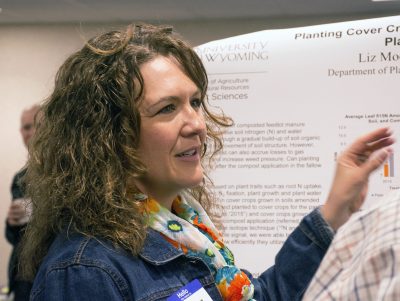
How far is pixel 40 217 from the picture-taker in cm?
145

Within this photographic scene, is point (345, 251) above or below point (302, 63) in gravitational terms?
below

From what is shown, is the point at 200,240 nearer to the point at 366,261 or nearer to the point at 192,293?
the point at 192,293

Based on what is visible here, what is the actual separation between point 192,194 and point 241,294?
401 millimetres

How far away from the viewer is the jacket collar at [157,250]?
1.34m

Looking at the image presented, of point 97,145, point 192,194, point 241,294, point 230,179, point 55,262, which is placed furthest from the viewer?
point 230,179

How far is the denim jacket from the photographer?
1.24 m

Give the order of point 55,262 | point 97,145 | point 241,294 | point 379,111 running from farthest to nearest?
point 379,111, point 241,294, point 97,145, point 55,262

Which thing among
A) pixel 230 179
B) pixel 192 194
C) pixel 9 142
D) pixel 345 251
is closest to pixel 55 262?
pixel 192 194

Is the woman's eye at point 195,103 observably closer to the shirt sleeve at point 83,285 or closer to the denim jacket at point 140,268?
the denim jacket at point 140,268

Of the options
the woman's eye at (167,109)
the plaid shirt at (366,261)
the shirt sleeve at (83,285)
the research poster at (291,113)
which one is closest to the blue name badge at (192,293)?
→ the shirt sleeve at (83,285)

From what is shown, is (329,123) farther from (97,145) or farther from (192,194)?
(97,145)

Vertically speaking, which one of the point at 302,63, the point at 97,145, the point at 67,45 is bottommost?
the point at 97,145

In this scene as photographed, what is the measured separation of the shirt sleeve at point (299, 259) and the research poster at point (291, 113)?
0.89 m

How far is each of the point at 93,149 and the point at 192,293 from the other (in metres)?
0.41
